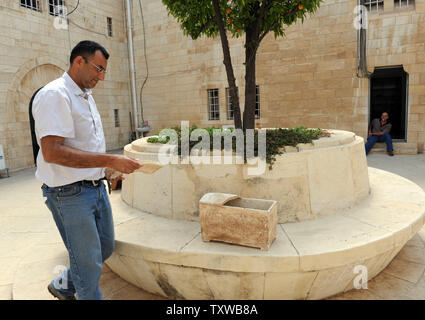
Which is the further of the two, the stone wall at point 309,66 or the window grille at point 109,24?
the window grille at point 109,24

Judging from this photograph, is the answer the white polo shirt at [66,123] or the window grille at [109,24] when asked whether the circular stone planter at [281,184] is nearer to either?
the white polo shirt at [66,123]

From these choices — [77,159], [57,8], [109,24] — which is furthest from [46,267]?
[109,24]

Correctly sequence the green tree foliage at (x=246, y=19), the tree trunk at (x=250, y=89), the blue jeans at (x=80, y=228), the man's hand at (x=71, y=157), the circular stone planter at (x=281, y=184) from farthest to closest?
1. the tree trunk at (x=250, y=89)
2. the green tree foliage at (x=246, y=19)
3. the circular stone planter at (x=281, y=184)
4. the blue jeans at (x=80, y=228)
5. the man's hand at (x=71, y=157)

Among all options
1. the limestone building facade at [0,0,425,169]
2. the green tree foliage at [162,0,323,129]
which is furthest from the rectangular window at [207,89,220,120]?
the green tree foliage at [162,0,323,129]

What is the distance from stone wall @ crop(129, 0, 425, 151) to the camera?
9.34 metres

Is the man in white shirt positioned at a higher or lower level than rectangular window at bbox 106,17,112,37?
lower

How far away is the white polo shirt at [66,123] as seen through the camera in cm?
190

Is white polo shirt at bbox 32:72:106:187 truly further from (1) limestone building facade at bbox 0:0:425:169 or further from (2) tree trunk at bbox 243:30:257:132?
(1) limestone building facade at bbox 0:0:425:169

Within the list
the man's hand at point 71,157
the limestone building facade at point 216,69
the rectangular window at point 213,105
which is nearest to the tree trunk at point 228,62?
the man's hand at point 71,157

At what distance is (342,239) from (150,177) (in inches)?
78.5

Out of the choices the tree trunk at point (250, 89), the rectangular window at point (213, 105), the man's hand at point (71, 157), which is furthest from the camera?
the rectangular window at point (213, 105)

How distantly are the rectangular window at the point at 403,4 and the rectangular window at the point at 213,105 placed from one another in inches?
248

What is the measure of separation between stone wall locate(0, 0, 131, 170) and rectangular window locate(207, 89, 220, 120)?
13.2 feet
